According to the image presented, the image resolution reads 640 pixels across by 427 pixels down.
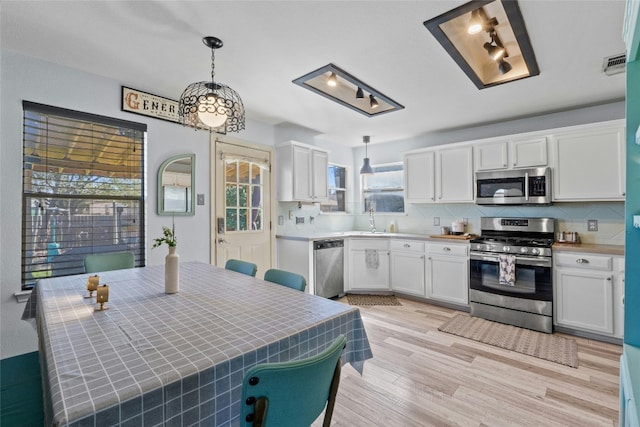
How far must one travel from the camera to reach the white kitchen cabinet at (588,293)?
271 centimetres

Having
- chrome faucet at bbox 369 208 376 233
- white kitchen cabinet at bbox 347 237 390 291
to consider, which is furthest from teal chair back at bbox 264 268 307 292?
chrome faucet at bbox 369 208 376 233

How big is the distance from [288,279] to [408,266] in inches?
105

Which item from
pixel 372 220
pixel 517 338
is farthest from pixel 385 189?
pixel 517 338

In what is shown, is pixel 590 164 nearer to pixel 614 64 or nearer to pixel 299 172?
pixel 614 64

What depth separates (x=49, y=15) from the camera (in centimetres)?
181

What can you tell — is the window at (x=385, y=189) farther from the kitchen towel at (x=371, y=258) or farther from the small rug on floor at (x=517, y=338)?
the small rug on floor at (x=517, y=338)

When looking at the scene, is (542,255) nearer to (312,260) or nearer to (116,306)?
(312,260)

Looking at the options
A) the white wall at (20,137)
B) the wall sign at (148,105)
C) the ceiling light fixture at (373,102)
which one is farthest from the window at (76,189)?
the ceiling light fixture at (373,102)

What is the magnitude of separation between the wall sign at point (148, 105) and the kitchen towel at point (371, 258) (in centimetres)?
305

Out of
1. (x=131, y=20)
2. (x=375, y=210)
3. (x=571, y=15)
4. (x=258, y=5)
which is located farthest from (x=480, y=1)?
(x=375, y=210)

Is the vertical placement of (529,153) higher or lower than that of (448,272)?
higher

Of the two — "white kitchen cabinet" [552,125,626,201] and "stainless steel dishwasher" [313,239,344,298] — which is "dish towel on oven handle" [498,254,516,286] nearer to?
"white kitchen cabinet" [552,125,626,201]

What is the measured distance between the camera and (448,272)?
372cm

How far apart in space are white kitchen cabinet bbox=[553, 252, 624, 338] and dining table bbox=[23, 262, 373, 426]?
9.33ft
